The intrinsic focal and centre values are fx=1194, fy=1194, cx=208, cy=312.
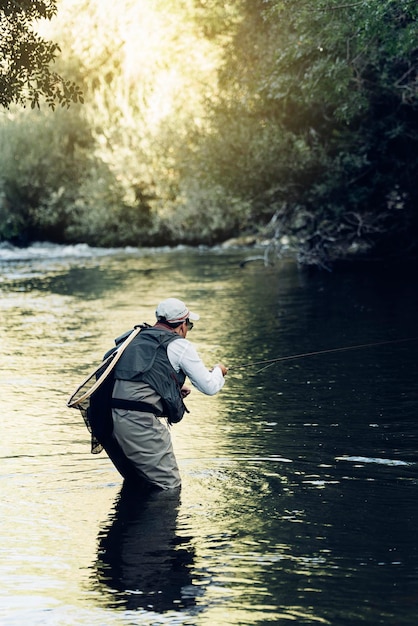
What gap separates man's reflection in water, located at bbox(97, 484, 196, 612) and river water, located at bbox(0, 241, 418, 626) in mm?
15

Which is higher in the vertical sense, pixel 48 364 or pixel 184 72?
pixel 184 72

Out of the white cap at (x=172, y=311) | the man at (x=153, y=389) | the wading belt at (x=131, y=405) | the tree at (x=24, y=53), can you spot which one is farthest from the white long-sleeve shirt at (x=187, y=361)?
the tree at (x=24, y=53)

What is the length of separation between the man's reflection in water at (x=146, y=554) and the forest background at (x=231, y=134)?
6878mm

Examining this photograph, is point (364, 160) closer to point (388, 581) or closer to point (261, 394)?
point (261, 394)

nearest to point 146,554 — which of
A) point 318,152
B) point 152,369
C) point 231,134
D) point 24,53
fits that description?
point 152,369

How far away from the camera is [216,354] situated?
15523 millimetres

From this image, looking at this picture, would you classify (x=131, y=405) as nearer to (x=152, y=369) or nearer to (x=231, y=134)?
(x=152, y=369)

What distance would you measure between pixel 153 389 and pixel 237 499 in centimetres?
95

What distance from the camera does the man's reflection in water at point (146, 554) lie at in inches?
243

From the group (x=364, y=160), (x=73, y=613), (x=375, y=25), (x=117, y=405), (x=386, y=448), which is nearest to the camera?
(x=73, y=613)

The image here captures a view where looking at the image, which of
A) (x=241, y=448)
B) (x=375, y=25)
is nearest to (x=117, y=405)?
(x=241, y=448)

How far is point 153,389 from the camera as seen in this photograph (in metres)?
8.00

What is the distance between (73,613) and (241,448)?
393cm

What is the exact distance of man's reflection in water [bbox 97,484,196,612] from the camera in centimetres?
618
